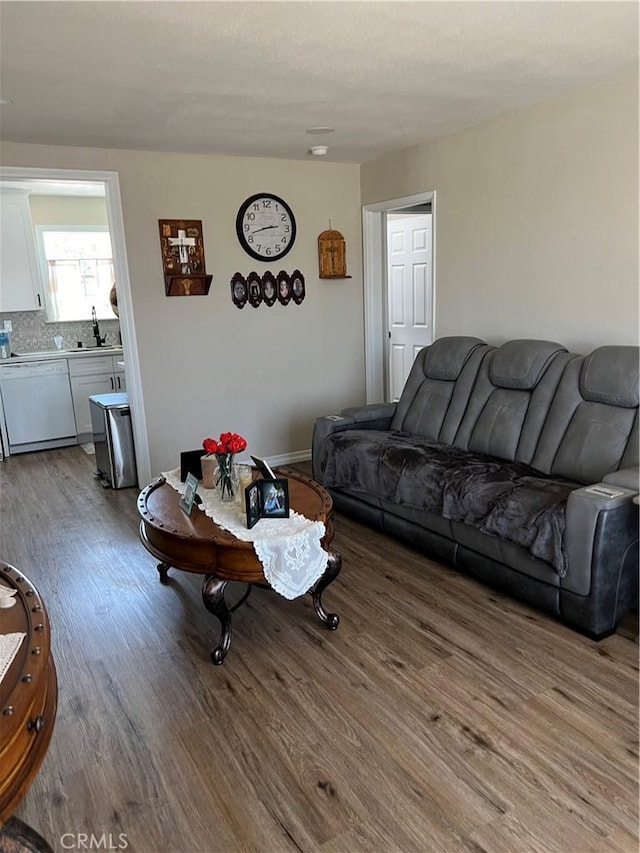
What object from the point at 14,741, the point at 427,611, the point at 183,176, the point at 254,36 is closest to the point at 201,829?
the point at 14,741

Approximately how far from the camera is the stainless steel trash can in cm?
466

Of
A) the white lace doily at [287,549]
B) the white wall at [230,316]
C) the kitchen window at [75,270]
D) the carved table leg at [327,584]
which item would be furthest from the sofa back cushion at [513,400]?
the kitchen window at [75,270]

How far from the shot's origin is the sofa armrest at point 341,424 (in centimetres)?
407

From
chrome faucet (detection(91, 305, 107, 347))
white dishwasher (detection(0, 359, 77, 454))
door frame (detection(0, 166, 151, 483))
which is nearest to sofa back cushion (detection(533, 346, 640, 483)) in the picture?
door frame (detection(0, 166, 151, 483))

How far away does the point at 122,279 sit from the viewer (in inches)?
173

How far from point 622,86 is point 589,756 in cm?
313

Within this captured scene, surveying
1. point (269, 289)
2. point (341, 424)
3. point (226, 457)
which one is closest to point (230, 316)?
point (269, 289)

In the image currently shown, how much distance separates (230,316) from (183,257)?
22.6 inches

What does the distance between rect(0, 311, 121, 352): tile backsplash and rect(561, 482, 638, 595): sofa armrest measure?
5923 millimetres

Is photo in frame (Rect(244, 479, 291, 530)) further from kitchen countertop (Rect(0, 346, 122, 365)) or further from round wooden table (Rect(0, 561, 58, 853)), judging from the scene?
kitchen countertop (Rect(0, 346, 122, 365))

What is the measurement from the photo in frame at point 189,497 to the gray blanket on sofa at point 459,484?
3.88ft

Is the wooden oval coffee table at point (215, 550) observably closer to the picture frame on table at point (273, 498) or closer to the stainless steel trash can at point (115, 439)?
the picture frame on table at point (273, 498)

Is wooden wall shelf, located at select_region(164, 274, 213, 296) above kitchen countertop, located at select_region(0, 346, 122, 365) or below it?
above

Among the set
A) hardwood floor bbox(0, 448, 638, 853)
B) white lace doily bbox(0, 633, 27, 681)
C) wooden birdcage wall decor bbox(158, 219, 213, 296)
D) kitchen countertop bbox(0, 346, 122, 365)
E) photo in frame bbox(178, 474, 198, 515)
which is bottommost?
hardwood floor bbox(0, 448, 638, 853)
